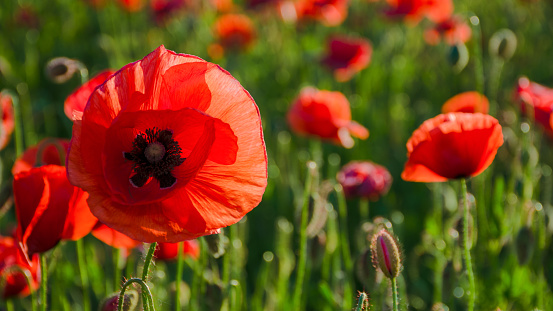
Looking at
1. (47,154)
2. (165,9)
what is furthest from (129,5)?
(47,154)

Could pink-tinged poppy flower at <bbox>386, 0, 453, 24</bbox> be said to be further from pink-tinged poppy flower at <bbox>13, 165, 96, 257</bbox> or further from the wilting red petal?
pink-tinged poppy flower at <bbox>13, 165, 96, 257</bbox>

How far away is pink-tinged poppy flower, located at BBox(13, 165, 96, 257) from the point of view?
2.98 ft

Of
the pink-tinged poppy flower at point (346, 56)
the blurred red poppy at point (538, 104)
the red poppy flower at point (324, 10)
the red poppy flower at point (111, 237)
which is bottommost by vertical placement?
the red poppy flower at point (111, 237)

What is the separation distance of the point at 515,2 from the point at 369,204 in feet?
10.5

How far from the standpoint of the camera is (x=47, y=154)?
4.18ft

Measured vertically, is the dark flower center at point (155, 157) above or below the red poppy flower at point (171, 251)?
above

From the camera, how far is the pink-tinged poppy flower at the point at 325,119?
2.01 m

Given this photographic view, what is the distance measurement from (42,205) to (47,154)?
0.40 m

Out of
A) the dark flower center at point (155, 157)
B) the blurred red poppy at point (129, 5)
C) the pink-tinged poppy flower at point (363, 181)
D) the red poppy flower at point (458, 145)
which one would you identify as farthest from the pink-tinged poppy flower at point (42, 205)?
the blurred red poppy at point (129, 5)

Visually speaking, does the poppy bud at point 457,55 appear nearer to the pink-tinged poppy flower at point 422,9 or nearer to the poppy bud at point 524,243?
the poppy bud at point 524,243

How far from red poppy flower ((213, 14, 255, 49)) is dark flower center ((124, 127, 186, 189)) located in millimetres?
2743

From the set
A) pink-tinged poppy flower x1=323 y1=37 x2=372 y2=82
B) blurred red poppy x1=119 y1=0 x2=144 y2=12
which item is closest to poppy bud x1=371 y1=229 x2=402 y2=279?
pink-tinged poppy flower x1=323 y1=37 x2=372 y2=82

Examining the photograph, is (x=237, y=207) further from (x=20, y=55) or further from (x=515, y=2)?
(x=515, y=2)

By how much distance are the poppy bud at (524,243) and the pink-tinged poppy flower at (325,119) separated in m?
0.70
